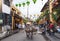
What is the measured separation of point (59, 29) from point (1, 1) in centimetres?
1432

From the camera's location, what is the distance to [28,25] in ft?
93.2

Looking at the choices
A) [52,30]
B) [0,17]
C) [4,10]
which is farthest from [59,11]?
[4,10]

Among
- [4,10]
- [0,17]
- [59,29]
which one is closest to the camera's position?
[59,29]

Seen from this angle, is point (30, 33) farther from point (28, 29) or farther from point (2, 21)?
point (2, 21)

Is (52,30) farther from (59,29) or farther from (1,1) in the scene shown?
(1,1)

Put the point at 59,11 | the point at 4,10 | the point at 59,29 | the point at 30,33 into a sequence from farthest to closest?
the point at 4,10 → the point at 59,29 → the point at 30,33 → the point at 59,11

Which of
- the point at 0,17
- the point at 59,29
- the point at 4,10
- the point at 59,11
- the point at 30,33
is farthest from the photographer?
the point at 4,10

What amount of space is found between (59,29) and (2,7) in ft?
47.6

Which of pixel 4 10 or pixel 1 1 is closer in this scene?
pixel 1 1

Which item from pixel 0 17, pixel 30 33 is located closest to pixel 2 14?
pixel 0 17

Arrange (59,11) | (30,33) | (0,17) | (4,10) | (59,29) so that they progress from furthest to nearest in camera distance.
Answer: (4,10) → (0,17) → (59,29) → (30,33) → (59,11)

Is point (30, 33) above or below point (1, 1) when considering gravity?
below

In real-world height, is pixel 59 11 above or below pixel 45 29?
above

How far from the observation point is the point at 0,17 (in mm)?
45812
